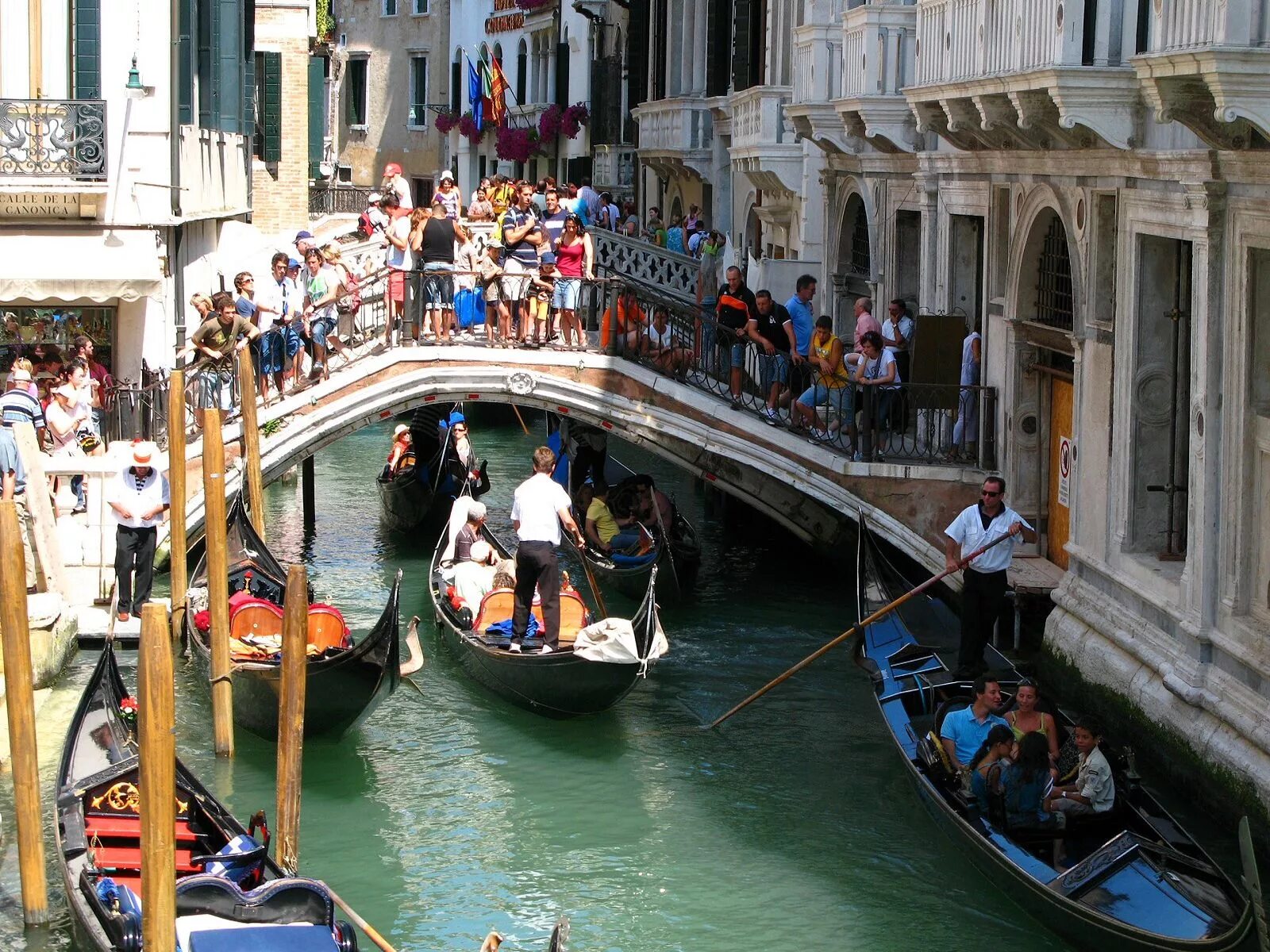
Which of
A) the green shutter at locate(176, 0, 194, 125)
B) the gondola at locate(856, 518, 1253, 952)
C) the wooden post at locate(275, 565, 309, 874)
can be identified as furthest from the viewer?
the green shutter at locate(176, 0, 194, 125)

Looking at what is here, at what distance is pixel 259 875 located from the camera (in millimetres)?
6977

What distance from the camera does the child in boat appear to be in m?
7.60

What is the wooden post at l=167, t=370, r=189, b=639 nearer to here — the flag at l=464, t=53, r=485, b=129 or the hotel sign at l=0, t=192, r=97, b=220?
the hotel sign at l=0, t=192, r=97, b=220

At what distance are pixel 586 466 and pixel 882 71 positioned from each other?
14.0 feet

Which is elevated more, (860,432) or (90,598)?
(860,432)

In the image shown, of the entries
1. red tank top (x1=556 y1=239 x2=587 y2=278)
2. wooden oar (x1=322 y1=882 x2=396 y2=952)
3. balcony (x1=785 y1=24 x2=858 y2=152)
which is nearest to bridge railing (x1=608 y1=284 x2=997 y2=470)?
red tank top (x1=556 y1=239 x2=587 y2=278)

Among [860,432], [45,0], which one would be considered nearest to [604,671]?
[860,432]

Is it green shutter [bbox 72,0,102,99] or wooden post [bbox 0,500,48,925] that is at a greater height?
green shutter [bbox 72,0,102,99]

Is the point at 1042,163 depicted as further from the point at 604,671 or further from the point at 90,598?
the point at 90,598

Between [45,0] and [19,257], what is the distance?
61.7 inches

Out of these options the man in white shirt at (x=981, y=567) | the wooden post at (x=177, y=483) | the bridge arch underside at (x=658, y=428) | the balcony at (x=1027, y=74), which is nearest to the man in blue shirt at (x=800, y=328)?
the bridge arch underside at (x=658, y=428)

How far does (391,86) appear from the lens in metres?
36.9

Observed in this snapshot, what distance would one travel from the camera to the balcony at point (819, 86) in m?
13.5

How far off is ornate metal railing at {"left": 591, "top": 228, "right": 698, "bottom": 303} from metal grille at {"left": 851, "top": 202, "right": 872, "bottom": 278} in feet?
4.55
